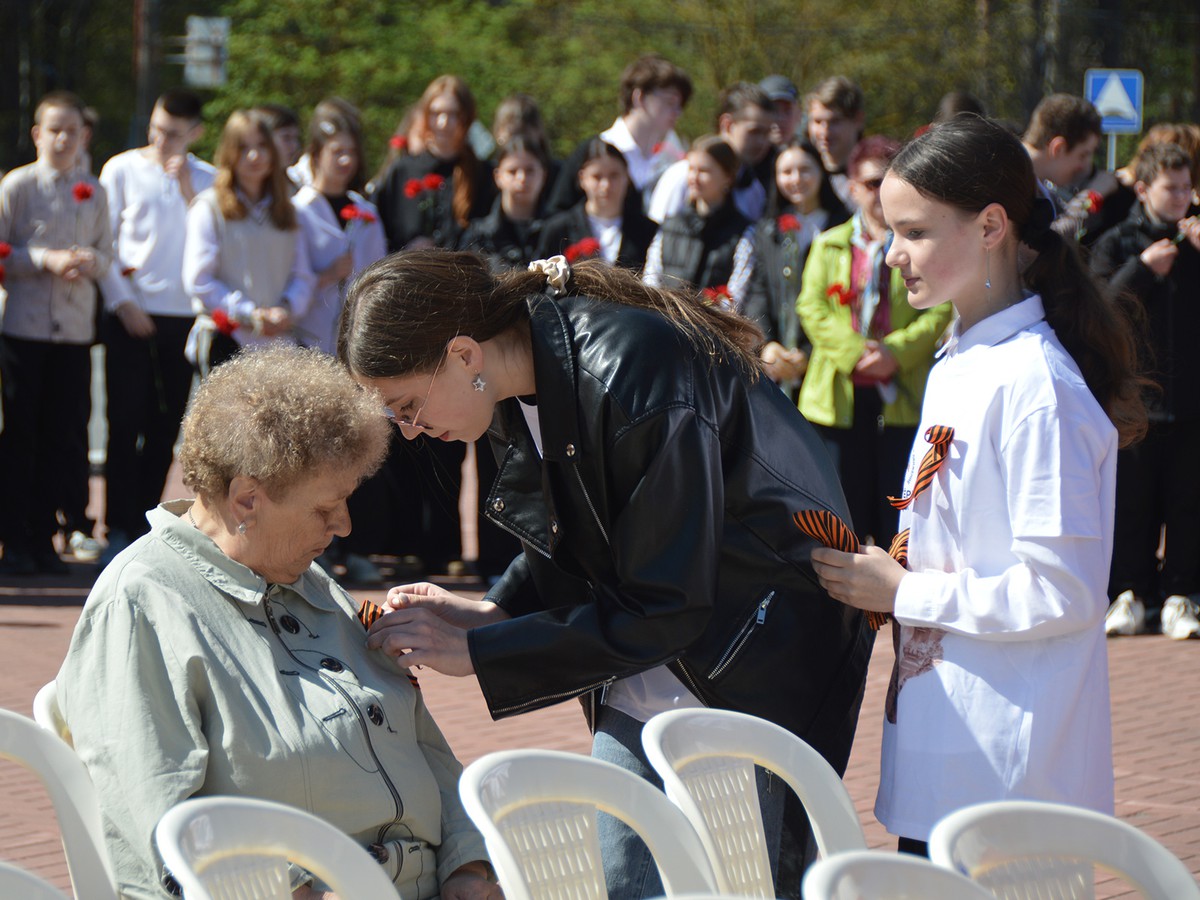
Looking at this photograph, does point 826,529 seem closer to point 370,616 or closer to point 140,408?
point 370,616

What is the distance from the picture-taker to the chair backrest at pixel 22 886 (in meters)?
2.14

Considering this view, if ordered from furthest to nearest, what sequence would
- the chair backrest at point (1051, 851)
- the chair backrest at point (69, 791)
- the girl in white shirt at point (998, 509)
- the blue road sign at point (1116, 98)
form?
the blue road sign at point (1116, 98), the girl in white shirt at point (998, 509), the chair backrest at point (69, 791), the chair backrest at point (1051, 851)

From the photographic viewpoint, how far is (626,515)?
9.66 feet

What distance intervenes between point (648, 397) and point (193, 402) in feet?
2.88

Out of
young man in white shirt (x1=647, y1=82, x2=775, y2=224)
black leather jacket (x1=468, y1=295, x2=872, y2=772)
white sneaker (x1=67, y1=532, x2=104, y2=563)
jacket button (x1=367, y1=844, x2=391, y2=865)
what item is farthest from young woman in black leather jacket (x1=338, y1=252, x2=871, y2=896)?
white sneaker (x1=67, y1=532, x2=104, y2=563)

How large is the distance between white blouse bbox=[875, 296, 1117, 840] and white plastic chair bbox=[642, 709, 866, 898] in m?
0.16

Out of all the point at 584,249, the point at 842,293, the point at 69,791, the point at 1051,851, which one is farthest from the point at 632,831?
the point at 584,249

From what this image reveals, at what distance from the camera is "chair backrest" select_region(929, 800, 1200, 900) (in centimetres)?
250

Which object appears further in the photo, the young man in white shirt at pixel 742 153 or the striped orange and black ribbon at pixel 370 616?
the young man in white shirt at pixel 742 153

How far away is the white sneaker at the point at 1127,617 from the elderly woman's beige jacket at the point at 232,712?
581cm

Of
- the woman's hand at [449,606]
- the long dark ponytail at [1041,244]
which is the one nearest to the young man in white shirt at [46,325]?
the woman's hand at [449,606]

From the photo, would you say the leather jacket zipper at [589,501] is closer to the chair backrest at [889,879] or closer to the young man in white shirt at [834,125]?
the chair backrest at [889,879]

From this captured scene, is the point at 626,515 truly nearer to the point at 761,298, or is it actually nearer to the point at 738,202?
the point at 761,298

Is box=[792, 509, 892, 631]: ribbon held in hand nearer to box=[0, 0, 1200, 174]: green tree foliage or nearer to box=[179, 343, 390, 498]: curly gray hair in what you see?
box=[179, 343, 390, 498]: curly gray hair
